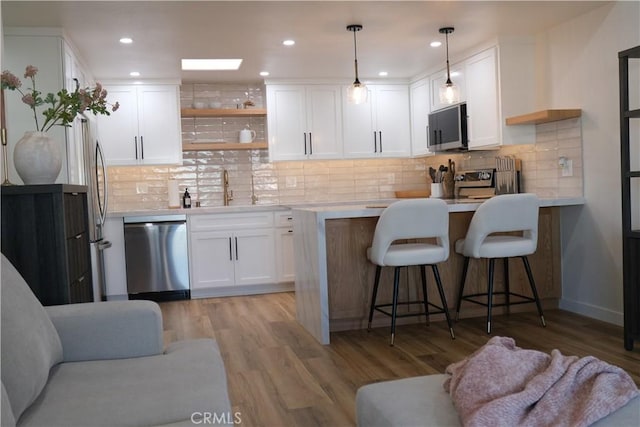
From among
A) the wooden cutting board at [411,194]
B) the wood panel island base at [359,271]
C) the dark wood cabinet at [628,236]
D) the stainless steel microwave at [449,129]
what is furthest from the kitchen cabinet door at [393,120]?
the dark wood cabinet at [628,236]

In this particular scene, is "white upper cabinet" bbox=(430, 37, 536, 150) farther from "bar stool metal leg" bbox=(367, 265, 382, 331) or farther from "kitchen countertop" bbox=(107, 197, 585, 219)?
"bar stool metal leg" bbox=(367, 265, 382, 331)

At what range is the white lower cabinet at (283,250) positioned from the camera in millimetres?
6066

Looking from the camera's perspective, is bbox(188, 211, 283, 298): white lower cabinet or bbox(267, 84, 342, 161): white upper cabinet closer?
bbox(188, 211, 283, 298): white lower cabinet

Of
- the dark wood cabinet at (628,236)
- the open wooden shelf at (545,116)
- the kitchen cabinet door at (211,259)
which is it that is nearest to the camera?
the dark wood cabinet at (628,236)

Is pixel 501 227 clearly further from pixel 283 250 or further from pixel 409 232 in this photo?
pixel 283 250

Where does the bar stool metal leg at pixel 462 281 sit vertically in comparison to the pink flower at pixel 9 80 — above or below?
below

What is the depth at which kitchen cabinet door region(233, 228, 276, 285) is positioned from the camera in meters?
5.98

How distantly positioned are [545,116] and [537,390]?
3.27m

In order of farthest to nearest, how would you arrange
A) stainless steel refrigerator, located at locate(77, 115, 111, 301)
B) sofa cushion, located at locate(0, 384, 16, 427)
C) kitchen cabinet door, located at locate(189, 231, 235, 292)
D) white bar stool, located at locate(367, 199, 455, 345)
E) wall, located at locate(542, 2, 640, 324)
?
kitchen cabinet door, located at locate(189, 231, 235, 292)
stainless steel refrigerator, located at locate(77, 115, 111, 301)
wall, located at locate(542, 2, 640, 324)
white bar stool, located at locate(367, 199, 455, 345)
sofa cushion, located at locate(0, 384, 16, 427)

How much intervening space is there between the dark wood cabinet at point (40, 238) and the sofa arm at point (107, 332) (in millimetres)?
578

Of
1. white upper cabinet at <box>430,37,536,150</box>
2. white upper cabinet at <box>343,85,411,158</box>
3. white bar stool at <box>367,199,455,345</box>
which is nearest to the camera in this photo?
white bar stool at <box>367,199,455,345</box>

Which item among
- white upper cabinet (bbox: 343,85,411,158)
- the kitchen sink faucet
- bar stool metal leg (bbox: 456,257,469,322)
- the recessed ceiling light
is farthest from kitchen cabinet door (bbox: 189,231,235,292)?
bar stool metal leg (bbox: 456,257,469,322)

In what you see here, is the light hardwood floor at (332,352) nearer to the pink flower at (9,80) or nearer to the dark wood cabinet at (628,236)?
the dark wood cabinet at (628,236)

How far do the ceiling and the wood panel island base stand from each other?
1.36m
